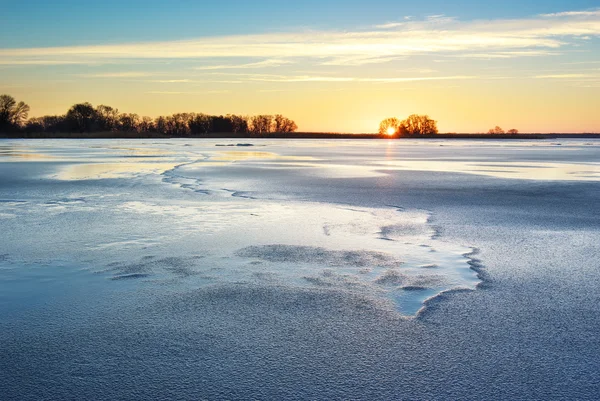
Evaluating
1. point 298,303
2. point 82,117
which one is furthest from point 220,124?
point 298,303

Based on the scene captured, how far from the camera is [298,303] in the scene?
14.4 feet

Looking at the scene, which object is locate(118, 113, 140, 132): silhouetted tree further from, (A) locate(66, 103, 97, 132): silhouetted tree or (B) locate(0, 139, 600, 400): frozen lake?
(B) locate(0, 139, 600, 400): frozen lake

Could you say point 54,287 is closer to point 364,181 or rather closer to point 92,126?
point 364,181

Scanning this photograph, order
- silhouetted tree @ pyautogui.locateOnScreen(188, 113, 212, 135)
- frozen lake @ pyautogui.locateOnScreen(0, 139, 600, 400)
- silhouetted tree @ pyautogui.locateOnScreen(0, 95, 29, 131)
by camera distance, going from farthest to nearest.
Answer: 1. silhouetted tree @ pyautogui.locateOnScreen(188, 113, 212, 135)
2. silhouetted tree @ pyautogui.locateOnScreen(0, 95, 29, 131)
3. frozen lake @ pyautogui.locateOnScreen(0, 139, 600, 400)

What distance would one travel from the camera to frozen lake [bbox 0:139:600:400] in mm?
3018

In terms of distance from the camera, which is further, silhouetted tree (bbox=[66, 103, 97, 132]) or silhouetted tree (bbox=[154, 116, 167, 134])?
silhouetted tree (bbox=[154, 116, 167, 134])

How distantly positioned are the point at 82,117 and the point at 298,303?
118191mm

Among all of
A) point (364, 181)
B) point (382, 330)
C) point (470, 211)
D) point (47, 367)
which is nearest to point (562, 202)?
point (470, 211)

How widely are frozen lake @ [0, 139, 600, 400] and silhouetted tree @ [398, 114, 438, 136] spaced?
136742mm

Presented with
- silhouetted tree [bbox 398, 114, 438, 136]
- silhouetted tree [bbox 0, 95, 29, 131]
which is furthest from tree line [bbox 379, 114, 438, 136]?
silhouetted tree [bbox 0, 95, 29, 131]

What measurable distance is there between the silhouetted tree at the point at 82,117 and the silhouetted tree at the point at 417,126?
7473 centimetres

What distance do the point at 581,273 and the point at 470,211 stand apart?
4.31 metres

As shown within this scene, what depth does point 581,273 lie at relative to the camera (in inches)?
209

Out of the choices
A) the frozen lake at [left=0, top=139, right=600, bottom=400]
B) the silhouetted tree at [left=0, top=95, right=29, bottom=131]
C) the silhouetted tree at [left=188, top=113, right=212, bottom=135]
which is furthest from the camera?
the silhouetted tree at [left=188, top=113, right=212, bottom=135]
